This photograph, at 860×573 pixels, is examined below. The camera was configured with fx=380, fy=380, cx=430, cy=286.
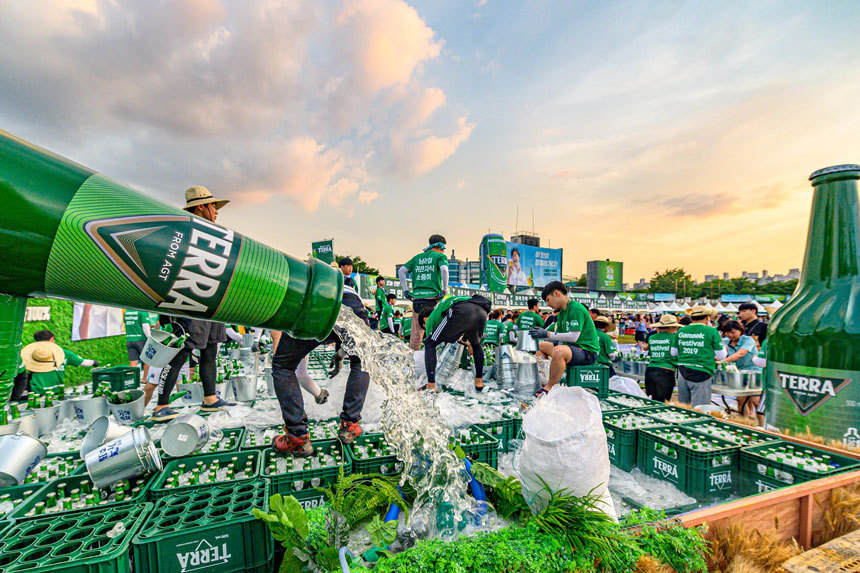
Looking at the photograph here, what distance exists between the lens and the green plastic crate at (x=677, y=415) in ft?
11.3

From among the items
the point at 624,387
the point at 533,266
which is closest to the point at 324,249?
the point at 624,387

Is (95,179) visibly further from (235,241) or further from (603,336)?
(603,336)

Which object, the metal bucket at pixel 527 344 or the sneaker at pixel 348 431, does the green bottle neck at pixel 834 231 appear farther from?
the sneaker at pixel 348 431

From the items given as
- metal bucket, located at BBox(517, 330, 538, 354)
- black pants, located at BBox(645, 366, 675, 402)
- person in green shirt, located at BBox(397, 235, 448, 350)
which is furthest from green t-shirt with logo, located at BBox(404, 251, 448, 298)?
black pants, located at BBox(645, 366, 675, 402)

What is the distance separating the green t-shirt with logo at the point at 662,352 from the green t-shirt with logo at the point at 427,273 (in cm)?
333

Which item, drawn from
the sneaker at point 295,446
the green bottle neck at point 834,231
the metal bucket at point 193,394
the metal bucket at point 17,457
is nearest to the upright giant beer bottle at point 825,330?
the green bottle neck at point 834,231

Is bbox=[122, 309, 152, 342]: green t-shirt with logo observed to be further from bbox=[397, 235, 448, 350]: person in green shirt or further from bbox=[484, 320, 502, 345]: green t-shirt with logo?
bbox=[484, 320, 502, 345]: green t-shirt with logo

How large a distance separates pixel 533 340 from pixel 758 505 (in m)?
4.48

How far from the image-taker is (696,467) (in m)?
2.62

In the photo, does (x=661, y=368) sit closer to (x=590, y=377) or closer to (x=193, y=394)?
(x=590, y=377)

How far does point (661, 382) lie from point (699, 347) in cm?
71

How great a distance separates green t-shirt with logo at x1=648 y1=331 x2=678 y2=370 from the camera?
5207 mm

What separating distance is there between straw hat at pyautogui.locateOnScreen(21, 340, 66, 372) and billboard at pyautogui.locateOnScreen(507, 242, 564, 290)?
2940cm

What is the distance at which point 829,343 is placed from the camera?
121 inches
